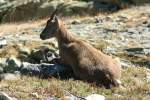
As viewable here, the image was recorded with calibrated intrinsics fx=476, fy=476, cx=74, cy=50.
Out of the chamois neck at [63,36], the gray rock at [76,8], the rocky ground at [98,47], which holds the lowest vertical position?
the gray rock at [76,8]

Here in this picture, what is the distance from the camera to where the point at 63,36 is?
62.3 feet

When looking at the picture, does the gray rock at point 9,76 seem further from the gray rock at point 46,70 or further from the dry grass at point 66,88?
the gray rock at point 46,70

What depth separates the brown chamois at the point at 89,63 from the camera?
1580 centimetres

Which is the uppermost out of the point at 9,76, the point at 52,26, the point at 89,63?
the point at 52,26

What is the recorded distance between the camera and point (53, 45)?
72.7ft

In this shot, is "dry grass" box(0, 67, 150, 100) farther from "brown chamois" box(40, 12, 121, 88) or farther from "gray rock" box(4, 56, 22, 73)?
"gray rock" box(4, 56, 22, 73)

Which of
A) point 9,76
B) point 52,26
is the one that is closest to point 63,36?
point 52,26

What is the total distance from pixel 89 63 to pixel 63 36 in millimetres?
2888

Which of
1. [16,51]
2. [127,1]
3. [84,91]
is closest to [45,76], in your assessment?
[84,91]

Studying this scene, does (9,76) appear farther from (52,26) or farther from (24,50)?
(24,50)

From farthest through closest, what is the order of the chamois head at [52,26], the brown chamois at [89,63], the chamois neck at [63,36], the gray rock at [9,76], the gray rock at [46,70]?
1. the chamois head at [52,26]
2. the chamois neck at [63,36]
3. the gray rock at [46,70]
4. the gray rock at [9,76]
5. the brown chamois at [89,63]

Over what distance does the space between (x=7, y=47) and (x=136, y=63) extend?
19.9ft

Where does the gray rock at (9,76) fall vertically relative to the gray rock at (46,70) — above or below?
above

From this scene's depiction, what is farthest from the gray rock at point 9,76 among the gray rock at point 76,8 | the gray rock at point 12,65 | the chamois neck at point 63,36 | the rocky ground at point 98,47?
the gray rock at point 76,8
